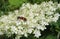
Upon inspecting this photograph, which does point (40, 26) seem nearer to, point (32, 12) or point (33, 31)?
point (33, 31)

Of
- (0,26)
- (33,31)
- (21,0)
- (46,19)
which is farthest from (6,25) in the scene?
(21,0)

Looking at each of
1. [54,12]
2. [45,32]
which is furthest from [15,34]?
[54,12]

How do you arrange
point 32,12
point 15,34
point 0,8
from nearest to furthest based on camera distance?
point 15,34 → point 32,12 → point 0,8

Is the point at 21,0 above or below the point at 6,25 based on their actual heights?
above

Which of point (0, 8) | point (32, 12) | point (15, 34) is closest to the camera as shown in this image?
point (15, 34)

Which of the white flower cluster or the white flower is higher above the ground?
the white flower cluster

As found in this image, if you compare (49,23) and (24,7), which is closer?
(49,23)

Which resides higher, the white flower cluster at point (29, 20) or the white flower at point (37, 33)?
the white flower cluster at point (29, 20)
